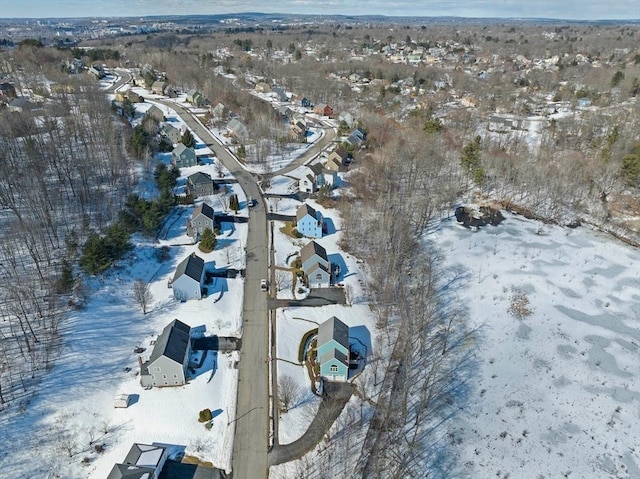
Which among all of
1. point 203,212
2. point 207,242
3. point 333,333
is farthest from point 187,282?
point 333,333

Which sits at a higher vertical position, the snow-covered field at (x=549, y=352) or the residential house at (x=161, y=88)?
the residential house at (x=161, y=88)

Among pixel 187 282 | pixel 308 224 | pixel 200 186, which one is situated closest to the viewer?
pixel 187 282

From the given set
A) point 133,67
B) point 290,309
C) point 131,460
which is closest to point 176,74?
point 133,67

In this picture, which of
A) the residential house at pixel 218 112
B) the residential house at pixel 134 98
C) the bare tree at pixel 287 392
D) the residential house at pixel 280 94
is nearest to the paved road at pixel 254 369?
the bare tree at pixel 287 392

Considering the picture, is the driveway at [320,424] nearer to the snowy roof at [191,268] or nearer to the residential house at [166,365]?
the residential house at [166,365]

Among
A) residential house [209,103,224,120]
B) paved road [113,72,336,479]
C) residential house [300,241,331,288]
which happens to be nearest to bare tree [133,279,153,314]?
paved road [113,72,336,479]

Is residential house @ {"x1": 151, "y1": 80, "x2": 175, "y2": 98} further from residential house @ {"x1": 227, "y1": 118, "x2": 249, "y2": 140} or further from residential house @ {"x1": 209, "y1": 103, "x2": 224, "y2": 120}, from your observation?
residential house @ {"x1": 227, "y1": 118, "x2": 249, "y2": 140}

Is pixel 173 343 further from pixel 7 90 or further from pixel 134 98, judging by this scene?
pixel 7 90

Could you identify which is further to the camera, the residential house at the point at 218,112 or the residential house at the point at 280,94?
the residential house at the point at 280,94
